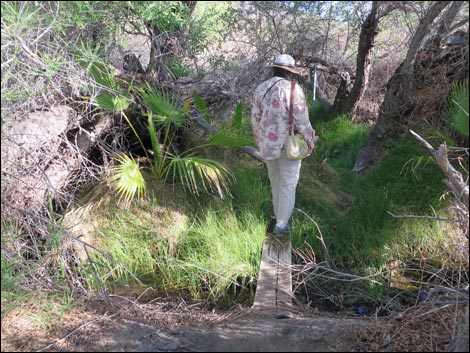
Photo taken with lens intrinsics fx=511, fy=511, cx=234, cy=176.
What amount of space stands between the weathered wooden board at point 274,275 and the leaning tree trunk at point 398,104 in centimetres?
243

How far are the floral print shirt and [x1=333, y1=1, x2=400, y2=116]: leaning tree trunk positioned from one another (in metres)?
2.17

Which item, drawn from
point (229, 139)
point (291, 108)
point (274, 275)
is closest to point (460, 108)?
point (291, 108)

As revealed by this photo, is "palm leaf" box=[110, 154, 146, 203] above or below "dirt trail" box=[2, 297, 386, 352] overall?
above

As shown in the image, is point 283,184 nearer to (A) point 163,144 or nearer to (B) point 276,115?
(B) point 276,115

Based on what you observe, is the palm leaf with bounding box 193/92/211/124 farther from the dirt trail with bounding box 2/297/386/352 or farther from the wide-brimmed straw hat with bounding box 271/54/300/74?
the dirt trail with bounding box 2/297/386/352

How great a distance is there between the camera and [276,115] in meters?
5.02

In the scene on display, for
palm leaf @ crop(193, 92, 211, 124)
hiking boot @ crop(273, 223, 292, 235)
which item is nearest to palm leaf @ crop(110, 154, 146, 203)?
palm leaf @ crop(193, 92, 211, 124)

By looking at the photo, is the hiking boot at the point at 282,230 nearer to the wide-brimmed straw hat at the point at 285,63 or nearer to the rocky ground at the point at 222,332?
the rocky ground at the point at 222,332

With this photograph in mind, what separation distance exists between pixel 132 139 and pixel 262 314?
3.38 metres

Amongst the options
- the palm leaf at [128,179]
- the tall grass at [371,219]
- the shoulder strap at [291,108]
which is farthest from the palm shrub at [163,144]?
the tall grass at [371,219]

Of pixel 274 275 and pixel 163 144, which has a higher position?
pixel 163 144

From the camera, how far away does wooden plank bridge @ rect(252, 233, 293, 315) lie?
422 centimetres

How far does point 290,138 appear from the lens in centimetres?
508

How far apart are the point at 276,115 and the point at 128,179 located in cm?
173
